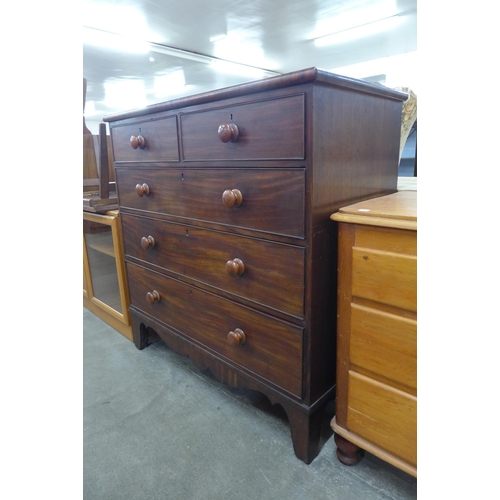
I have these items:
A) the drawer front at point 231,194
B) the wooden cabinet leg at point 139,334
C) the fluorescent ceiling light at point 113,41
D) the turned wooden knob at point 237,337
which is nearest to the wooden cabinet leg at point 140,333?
the wooden cabinet leg at point 139,334

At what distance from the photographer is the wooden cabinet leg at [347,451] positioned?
36.5 inches

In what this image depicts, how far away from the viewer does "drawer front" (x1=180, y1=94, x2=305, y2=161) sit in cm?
77

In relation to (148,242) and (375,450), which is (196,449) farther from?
(148,242)

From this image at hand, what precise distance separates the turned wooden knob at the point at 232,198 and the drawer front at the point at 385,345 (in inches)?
14.9

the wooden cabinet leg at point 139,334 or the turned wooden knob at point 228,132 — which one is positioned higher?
the turned wooden knob at point 228,132

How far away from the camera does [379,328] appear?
0.79 m

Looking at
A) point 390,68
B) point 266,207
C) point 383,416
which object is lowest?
point 383,416

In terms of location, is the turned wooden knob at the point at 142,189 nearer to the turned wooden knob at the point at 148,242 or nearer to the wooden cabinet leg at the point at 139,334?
the turned wooden knob at the point at 148,242

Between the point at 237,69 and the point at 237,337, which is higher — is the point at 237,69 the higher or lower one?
the higher one

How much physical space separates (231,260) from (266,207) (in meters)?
0.21

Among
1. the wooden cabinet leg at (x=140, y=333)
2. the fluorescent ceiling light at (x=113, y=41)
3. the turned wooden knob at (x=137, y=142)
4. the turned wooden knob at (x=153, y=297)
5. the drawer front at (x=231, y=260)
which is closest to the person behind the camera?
the drawer front at (x=231, y=260)

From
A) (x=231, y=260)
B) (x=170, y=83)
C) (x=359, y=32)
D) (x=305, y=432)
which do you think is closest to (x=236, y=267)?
(x=231, y=260)
